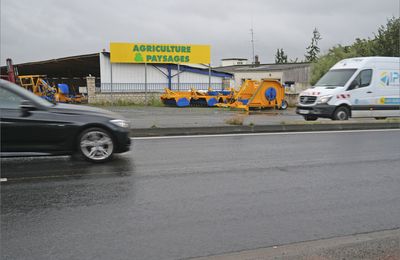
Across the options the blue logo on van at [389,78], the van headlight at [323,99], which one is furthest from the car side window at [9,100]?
the blue logo on van at [389,78]

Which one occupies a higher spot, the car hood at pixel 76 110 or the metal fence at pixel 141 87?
the metal fence at pixel 141 87

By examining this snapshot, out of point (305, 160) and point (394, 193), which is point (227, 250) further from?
point (305, 160)

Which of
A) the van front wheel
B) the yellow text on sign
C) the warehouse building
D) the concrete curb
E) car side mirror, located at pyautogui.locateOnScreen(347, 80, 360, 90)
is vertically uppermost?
the yellow text on sign

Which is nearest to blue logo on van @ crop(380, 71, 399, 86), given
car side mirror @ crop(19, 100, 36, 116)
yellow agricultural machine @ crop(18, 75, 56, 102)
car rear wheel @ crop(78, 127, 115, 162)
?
car rear wheel @ crop(78, 127, 115, 162)

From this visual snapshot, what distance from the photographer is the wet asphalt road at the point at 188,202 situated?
436 centimetres

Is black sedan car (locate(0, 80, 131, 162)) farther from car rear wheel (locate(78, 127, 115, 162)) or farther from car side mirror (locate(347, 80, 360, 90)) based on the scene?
car side mirror (locate(347, 80, 360, 90))

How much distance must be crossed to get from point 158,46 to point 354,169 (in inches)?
1142

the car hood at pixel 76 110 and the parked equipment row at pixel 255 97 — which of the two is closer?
the car hood at pixel 76 110

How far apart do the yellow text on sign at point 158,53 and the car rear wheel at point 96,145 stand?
2695 cm

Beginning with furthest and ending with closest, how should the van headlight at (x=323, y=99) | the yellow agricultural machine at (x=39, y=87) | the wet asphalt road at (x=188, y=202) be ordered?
the yellow agricultural machine at (x=39, y=87) < the van headlight at (x=323, y=99) < the wet asphalt road at (x=188, y=202)

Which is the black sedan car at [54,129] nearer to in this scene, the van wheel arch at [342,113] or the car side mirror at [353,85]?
the van wheel arch at [342,113]

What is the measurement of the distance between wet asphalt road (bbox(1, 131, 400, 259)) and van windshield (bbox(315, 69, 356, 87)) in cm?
819

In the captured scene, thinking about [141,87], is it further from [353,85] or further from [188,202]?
[188,202]

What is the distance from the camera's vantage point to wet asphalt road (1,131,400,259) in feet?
14.3
